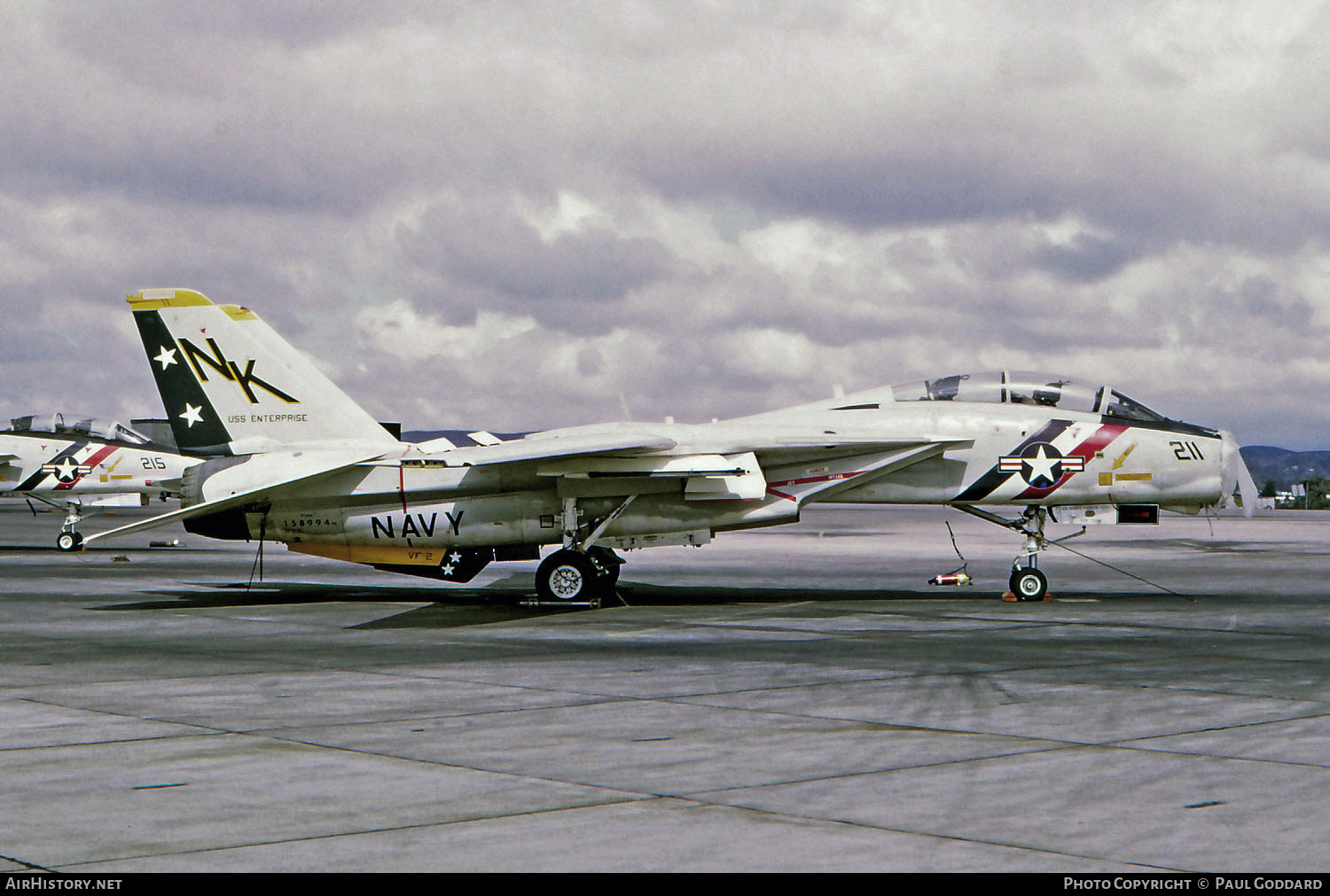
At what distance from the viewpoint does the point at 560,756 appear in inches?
284

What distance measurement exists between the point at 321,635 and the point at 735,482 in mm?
6029

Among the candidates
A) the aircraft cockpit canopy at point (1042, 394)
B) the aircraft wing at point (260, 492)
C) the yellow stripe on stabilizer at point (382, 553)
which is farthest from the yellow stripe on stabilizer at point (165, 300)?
the aircraft cockpit canopy at point (1042, 394)

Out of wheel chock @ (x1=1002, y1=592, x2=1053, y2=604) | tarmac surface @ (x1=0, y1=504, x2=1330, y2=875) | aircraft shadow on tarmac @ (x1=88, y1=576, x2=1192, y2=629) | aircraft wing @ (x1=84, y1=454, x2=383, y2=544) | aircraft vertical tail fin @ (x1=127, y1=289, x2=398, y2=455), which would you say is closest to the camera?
tarmac surface @ (x1=0, y1=504, x2=1330, y2=875)

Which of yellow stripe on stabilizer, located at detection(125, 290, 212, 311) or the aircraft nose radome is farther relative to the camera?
yellow stripe on stabilizer, located at detection(125, 290, 212, 311)

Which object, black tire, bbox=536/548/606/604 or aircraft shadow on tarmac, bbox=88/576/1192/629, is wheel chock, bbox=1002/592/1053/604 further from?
black tire, bbox=536/548/606/604

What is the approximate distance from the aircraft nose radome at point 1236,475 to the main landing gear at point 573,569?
26.6ft

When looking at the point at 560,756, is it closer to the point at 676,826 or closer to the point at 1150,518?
the point at 676,826

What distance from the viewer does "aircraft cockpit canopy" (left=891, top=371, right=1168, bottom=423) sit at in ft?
59.9

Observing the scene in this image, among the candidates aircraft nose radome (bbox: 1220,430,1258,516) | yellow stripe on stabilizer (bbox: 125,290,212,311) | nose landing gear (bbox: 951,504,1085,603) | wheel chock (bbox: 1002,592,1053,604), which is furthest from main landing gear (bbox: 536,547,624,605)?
aircraft nose radome (bbox: 1220,430,1258,516)

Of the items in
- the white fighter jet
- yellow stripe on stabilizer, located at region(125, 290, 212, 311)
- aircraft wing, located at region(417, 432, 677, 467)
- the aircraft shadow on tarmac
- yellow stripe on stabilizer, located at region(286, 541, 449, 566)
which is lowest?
the aircraft shadow on tarmac

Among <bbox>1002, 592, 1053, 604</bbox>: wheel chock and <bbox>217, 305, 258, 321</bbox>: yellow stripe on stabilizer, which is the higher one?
<bbox>217, 305, 258, 321</bbox>: yellow stripe on stabilizer

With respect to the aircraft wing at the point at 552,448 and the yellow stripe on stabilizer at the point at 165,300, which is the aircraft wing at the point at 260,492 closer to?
the aircraft wing at the point at 552,448

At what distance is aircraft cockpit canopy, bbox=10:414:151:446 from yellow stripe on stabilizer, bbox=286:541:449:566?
1374cm

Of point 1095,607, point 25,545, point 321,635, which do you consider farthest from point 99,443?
point 1095,607
